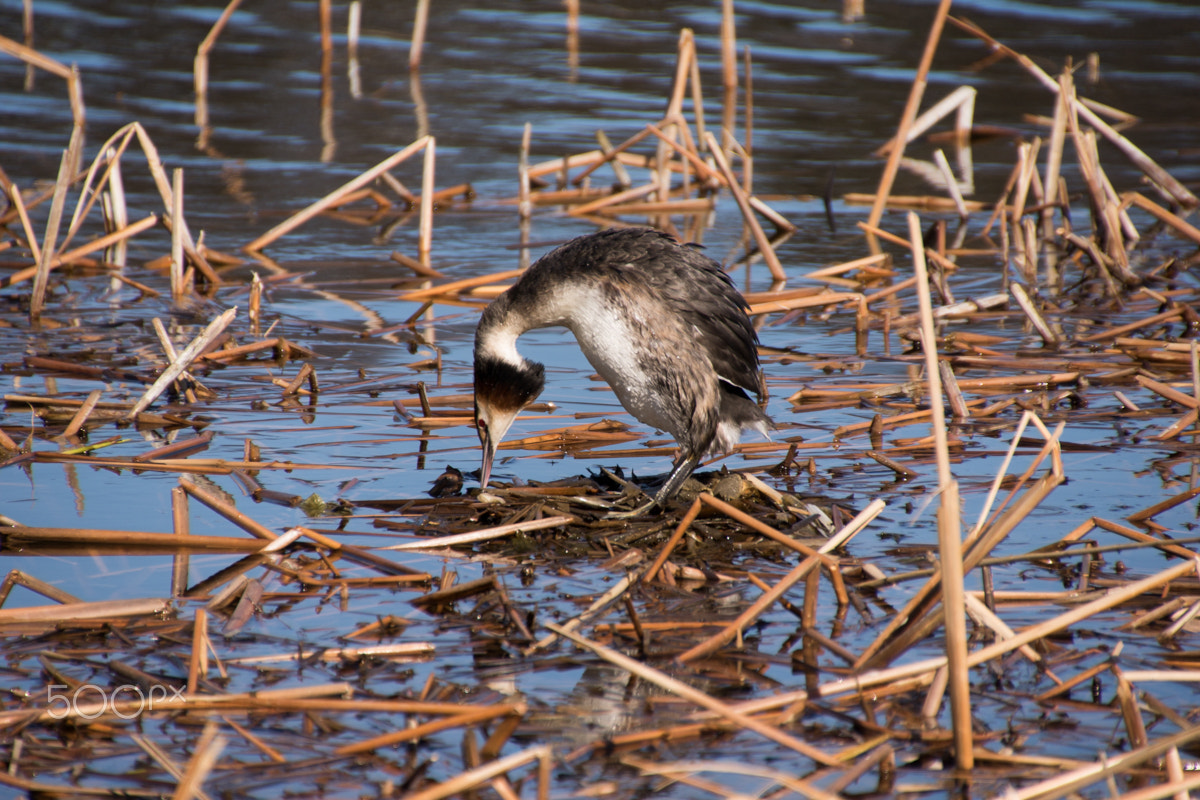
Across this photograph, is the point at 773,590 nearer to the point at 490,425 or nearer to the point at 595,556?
the point at 595,556

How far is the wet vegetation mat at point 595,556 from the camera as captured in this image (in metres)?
2.72

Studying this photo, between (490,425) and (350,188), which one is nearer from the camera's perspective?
(490,425)

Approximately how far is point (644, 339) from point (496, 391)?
680mm

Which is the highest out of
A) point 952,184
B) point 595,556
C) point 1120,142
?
point 1120,142

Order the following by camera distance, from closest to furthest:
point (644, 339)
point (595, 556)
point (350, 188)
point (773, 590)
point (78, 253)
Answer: point (773, 590) < point (595, 556) < point (644, 339) < point (78, 253) < point (350, 188)

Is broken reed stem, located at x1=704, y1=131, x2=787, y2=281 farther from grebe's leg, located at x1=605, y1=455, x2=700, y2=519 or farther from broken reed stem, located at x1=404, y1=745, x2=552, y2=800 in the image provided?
broken reed stem, located at x1=404, y1=745, x2=552, y2=800

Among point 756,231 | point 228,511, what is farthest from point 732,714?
point 756,231

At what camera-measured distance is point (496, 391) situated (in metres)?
4.70

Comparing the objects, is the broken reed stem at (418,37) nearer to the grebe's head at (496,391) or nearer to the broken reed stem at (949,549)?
the grebe's head at (496,391)

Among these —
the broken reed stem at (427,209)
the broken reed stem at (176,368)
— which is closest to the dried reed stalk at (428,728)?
the broken reed stem at (176,368)

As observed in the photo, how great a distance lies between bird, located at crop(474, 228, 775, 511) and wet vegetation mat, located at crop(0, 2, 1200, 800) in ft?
0.75

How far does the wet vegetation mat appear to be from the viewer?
272 cm

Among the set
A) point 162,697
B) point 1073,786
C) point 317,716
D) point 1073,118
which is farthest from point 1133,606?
point 1073,118

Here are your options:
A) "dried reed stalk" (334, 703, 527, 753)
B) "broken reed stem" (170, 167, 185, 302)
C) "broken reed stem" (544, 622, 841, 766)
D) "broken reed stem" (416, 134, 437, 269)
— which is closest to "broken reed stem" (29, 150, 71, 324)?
"broken reed stem" (170, 167, 185, 302)
